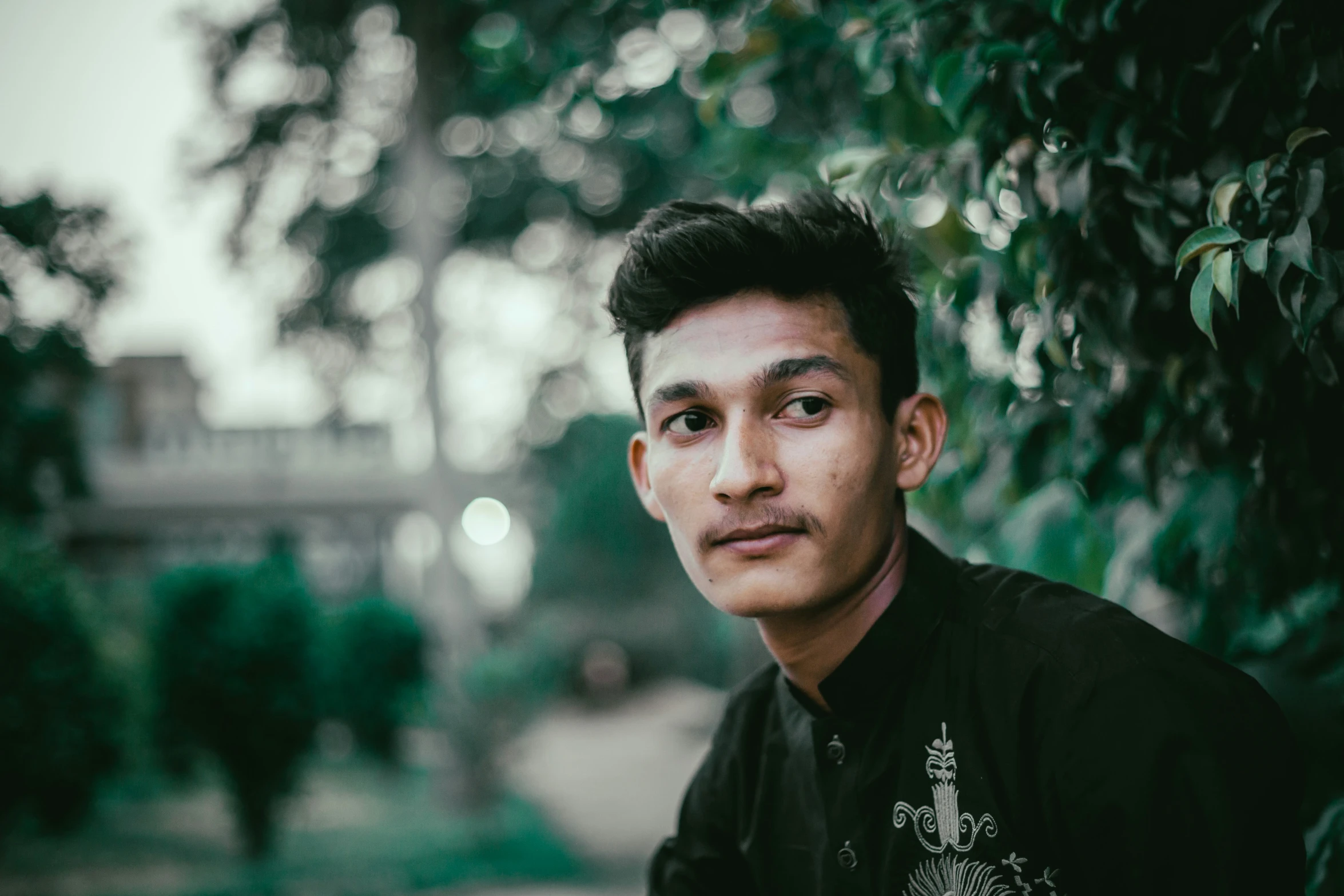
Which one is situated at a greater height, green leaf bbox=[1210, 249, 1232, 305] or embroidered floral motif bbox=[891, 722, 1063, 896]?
green leaf bbox=[1210, 249, 1232, 305]

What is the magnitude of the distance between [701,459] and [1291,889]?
1.09 meters

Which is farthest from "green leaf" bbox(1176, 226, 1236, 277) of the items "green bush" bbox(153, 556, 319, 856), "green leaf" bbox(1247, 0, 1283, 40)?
"green bush" bbox(153, 556, 319, 856)

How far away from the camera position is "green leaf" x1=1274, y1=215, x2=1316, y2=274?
1383mm

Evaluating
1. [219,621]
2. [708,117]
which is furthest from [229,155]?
[708,117]

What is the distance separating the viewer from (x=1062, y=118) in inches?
72.1

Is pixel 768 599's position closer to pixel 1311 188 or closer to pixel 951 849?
pixel 951 849

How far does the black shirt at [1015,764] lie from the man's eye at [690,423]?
19.1 inches

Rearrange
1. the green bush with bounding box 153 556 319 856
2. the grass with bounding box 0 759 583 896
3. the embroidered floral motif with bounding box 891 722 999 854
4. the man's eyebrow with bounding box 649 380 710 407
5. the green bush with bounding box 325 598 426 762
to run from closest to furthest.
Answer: the embroidered floral motif with bounding box 891 722 999 854
the man's eyebrow with bounding box 649 380 710 407
the grass with bounding box 0 759 583 896
the green bush with bounding box 153 556 319 856
the green bush with bounding box 325 598 426 762

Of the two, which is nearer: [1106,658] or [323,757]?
[1106,658]

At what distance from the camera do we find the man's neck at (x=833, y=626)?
5.75 ft

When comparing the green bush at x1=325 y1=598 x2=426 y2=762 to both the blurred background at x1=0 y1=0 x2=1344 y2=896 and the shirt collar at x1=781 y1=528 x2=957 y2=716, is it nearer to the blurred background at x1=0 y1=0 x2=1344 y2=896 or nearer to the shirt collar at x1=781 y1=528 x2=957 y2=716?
the blurred background at x1=0 y1=0 x2=1344 y2=896

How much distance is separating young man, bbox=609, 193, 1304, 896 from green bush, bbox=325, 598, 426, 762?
844 cm

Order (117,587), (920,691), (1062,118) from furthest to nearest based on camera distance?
(117,587)
(1062,118)
(920,691)

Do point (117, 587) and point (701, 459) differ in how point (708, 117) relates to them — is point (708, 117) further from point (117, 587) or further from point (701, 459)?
point (117, 587)
